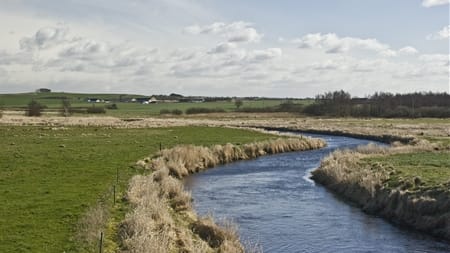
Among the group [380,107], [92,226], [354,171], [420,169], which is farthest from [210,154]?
[380,107]

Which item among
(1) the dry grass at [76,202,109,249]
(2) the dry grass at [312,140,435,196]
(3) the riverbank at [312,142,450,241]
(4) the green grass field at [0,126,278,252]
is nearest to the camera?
(1) the dry grass at [76,202,109,249]

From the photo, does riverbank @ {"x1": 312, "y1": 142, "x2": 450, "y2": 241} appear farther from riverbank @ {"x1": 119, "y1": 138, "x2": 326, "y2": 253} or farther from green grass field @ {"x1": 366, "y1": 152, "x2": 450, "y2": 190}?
Answer: riverbank @ {"x1": 119, "y1": 138, "x2": 326, "y2": 253}

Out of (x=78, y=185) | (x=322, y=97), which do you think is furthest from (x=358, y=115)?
(x=78, y=185)

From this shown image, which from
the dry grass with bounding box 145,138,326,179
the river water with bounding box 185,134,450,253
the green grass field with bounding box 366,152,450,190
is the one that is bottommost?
the river water with bounding box 185,134,450,253

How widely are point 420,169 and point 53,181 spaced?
20282 millimetres

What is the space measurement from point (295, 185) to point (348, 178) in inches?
145

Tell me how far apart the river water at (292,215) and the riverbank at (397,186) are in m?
0.68

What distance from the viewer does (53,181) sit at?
2698 cm

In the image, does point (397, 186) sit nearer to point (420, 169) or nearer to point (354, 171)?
point (420, 169)

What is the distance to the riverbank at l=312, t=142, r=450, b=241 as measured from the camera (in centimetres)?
2289

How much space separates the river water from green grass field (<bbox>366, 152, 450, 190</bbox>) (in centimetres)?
295

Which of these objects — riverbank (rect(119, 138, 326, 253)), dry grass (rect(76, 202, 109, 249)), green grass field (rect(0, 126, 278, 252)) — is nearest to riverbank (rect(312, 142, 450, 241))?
riverbank (rect(119, 138, 326, 253))

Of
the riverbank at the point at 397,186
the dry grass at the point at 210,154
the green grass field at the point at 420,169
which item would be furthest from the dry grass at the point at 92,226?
the green grass field at the point at 420,169

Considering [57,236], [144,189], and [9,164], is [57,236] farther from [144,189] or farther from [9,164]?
[9,164]
